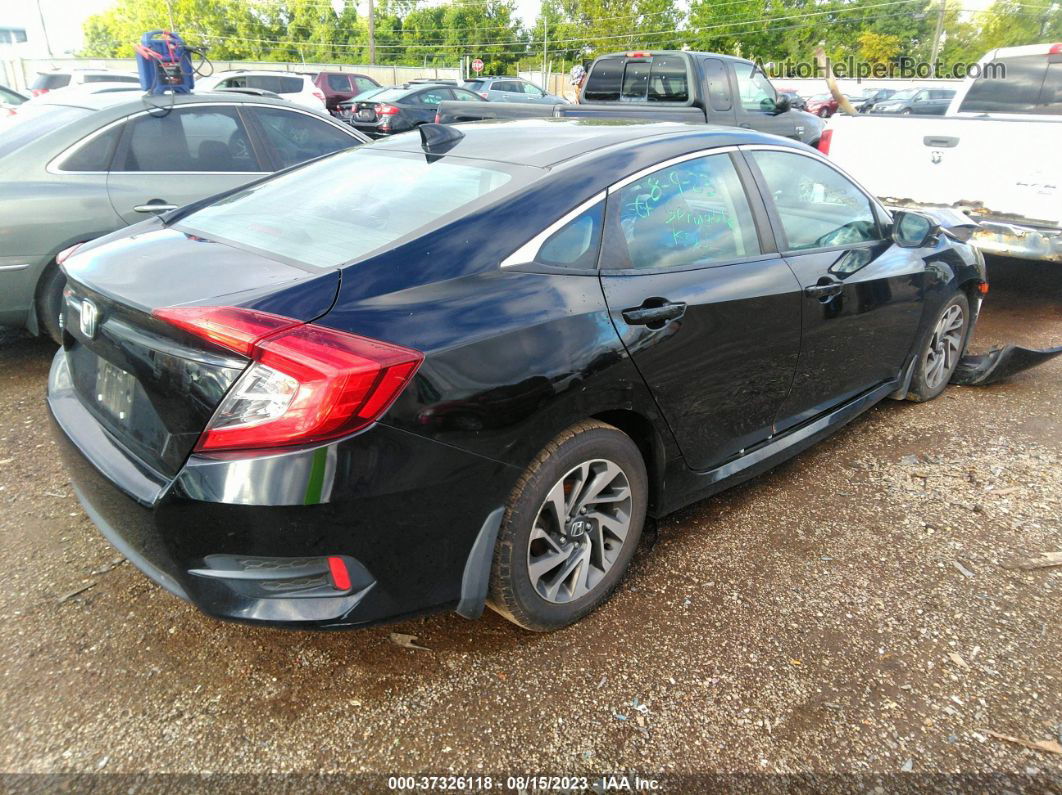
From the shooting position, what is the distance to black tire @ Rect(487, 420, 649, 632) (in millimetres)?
2176

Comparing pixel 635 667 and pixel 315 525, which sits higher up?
pixel 315 525

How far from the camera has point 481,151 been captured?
2713mm

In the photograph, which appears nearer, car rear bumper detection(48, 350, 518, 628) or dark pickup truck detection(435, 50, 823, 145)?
car rear bumper detection(48, 350, 518, 628)

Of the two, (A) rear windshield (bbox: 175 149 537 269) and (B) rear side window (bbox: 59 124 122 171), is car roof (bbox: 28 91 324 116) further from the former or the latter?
(A) rear windshield (bbox: 175 149 537 269)

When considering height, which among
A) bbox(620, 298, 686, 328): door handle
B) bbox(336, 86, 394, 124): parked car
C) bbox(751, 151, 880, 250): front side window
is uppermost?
bbox(751, 151, 880, 250): front side window

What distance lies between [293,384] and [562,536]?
1.03 meters

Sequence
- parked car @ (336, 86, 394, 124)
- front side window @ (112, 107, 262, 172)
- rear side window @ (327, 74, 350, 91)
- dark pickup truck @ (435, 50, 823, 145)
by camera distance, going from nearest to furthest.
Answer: front side window @ (112, 107, 262, 172) → dark pickup truck @ (435, 50, 823, 145) → parked car @ (336, 86, 394, 124) → rear side window @ (327, 74, 350, 91)

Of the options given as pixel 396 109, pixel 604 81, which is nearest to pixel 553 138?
pixel 604 81

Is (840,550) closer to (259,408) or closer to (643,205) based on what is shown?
(643,205)

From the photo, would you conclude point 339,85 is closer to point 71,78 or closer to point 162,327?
point 71,78

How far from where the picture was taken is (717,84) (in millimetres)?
8750

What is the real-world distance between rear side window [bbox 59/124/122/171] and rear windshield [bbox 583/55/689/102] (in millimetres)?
6360

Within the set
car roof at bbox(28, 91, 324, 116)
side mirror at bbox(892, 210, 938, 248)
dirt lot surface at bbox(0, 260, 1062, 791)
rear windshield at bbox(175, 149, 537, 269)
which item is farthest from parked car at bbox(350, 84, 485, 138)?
dirt lot surface at bbox(0, 260, 1062, 791)

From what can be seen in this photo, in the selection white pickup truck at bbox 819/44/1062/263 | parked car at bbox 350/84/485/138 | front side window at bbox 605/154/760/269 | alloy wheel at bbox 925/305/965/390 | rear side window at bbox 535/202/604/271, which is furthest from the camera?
parked car at bbox 350/84/485/138
